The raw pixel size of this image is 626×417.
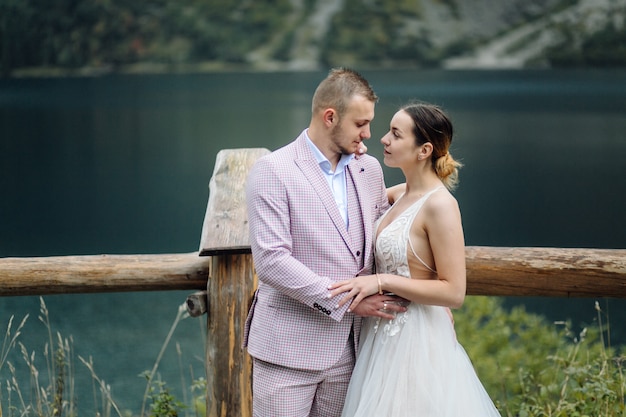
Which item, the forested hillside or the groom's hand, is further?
the forested hillside

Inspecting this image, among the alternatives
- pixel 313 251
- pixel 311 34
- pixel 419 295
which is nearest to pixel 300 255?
pixel 313 251

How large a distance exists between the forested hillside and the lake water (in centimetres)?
1879

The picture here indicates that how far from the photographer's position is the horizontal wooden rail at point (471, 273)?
10.8 ft

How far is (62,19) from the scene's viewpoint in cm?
9719

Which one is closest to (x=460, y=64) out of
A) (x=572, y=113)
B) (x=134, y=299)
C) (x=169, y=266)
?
(x=572, y=113)

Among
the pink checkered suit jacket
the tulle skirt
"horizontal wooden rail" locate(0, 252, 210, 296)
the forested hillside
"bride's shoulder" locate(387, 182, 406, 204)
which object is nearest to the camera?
the pink checkered suit jacket

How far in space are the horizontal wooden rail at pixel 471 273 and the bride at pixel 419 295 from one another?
594 millimetres

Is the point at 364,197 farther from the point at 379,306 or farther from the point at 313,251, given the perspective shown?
the point at 379,306

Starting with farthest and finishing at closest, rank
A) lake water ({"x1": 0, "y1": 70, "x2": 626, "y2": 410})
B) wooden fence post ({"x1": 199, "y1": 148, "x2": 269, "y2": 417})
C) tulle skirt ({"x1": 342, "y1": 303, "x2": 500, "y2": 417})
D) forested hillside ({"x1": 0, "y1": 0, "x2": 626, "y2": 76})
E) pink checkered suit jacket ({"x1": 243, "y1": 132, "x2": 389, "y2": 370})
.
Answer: forested hillside ({"x1": 0, "y1": 0, "x2": 626, "y2": 76}), lake water ({"x1": 0, "y1": 70, "x2": 626, "y2": 410}), wooden fence post ({"x1": 199, "y1": 148, "x2": 269, "y2": 417}), tulle skirt ({"x1": 342, "y1": 303, "x2": 500, "y2": 417}), pink checkered suit jacket ({"x1": 243, "y1": 132, "x2": 389, "y2": 370})

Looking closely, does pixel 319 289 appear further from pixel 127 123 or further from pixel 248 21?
pixel 248 21

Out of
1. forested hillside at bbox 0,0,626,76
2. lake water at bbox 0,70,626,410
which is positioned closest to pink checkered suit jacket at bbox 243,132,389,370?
lake water at bbox 0,70,626,410

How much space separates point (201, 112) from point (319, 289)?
61.6 meters

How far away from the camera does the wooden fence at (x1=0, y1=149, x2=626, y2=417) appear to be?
325 centimetres

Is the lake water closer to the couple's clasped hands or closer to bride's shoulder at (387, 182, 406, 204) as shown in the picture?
bride's shoulder at (387, 182, 406, 204)
